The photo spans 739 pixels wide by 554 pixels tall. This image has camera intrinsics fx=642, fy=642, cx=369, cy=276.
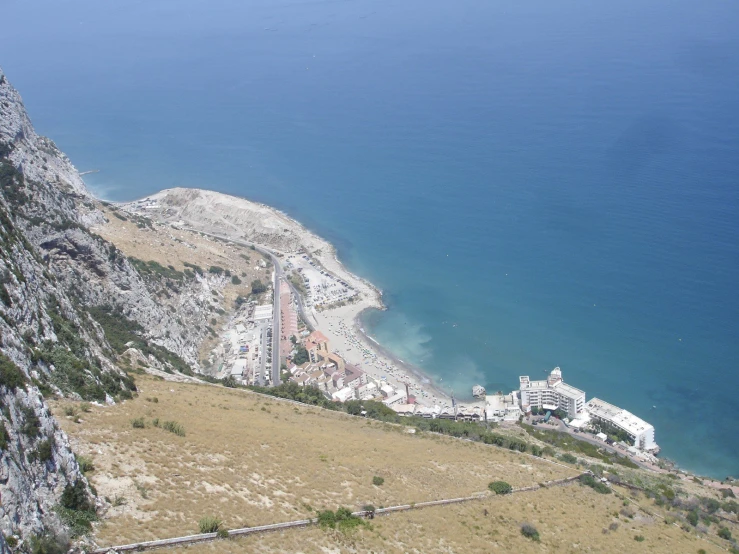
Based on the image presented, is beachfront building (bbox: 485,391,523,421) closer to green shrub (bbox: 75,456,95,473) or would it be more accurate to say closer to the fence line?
the fence line

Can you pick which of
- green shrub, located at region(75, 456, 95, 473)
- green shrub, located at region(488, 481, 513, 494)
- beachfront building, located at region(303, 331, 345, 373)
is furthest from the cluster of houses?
green shrub, located at region(75, 456, 95, 473)

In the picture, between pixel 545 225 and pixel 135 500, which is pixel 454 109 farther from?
pixel 135 500

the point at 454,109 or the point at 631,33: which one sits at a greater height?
the point at 631,33

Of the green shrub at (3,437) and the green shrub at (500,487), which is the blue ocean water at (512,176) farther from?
the green shrub at (3,437)

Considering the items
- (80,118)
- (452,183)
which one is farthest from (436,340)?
(80,118)

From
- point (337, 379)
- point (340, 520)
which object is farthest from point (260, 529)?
point (337, 379)
